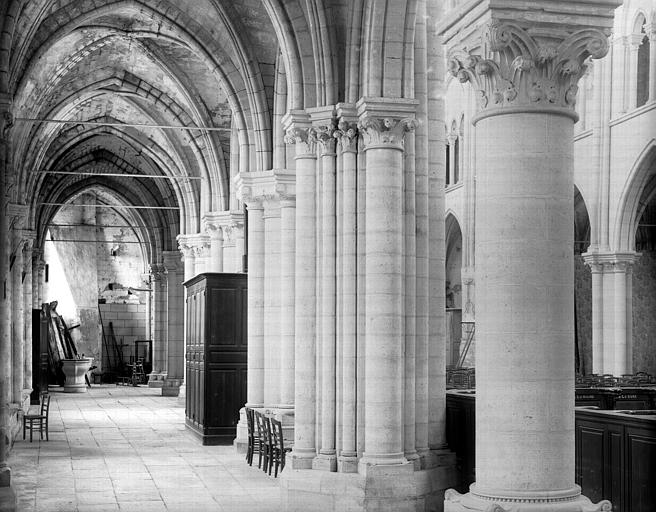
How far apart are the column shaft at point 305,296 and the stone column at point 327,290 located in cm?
20

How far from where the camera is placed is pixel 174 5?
723 inches

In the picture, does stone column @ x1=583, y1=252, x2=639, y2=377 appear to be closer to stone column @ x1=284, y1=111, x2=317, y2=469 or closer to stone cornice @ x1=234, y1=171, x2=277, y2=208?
stone cornice @ x1=234, y1=171, x2=277, y2=208

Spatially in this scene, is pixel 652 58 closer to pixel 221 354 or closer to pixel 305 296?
pixel 221 354

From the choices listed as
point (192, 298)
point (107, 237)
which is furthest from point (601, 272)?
point (107, 237)

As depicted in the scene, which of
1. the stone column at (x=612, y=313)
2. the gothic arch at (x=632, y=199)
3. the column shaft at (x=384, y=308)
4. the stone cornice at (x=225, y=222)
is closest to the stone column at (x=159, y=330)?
the stone cornice at (x=225, y=222)

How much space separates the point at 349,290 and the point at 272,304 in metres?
4.62

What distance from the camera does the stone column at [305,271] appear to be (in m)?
11.7

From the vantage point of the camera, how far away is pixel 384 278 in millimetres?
10977

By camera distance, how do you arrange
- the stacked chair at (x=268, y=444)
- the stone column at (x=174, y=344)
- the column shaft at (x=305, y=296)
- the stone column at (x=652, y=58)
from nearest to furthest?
the column shaft at (x=305, y=296) < the stacked chair at (x=268, y=444) < the stone column at (x=652, y=58) < the stone column at (x=174, y=344)

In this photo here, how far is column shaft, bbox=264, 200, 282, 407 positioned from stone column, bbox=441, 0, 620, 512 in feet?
28.8

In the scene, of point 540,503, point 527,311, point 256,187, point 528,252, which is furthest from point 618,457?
point 256,187

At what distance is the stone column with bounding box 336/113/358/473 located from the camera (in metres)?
11.2

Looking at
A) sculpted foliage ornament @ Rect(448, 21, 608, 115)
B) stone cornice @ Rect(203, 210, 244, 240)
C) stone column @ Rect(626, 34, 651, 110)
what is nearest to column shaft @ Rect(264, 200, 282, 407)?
stone cornice @ Rect(203, 210, 244, 240)

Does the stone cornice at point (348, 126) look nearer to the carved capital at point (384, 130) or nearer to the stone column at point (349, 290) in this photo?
the stone column at point (349, 290)
